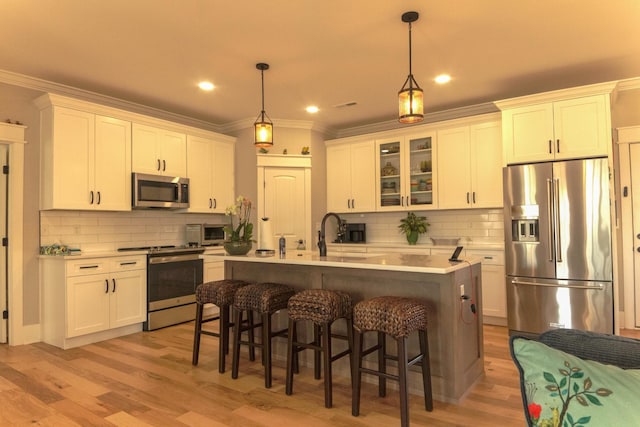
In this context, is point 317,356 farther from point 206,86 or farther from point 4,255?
point 4,255

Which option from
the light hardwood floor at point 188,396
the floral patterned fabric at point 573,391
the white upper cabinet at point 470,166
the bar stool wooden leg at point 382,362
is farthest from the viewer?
the white upper cabinet at point 470,166

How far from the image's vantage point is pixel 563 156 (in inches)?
160

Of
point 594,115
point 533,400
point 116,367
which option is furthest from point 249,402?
point 594,115

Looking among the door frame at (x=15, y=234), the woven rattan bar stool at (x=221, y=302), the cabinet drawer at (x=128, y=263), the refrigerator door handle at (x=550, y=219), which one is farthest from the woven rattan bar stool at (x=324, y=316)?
the door frame at (x=15, y=234)

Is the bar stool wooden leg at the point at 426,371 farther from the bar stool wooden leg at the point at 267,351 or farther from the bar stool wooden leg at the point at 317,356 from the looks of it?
the bar stool wooden leg at the point at 267,351

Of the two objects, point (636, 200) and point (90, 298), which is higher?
point (636, 200)

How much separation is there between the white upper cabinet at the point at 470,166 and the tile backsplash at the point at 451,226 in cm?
30

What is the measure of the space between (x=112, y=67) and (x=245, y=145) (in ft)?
7.51

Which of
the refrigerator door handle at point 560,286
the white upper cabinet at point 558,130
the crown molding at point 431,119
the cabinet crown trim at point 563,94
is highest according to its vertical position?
the crown molding at point 431,119

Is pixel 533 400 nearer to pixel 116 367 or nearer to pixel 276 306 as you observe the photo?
pixel 276 306

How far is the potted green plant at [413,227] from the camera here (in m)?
5.58

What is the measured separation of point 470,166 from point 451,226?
888 millimetres

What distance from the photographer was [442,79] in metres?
4.32

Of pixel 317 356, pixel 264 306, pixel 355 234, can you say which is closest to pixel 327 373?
pixel 317 356
